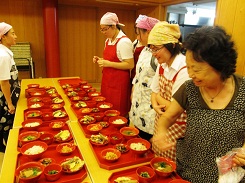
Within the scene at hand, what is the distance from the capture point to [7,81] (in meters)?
2.19

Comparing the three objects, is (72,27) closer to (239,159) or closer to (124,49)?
(124,49)

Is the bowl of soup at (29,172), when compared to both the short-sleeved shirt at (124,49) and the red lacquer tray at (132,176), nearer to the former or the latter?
the red lacquer tray at (132,176)

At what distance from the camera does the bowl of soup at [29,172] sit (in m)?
1.03

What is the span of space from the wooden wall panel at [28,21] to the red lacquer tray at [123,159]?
4276 mm

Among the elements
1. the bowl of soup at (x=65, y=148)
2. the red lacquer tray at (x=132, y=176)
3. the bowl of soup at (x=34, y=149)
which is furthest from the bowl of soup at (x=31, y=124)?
the red lacquer tray at (x=132, y=176)

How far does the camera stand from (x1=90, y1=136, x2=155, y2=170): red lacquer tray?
1.22 metres

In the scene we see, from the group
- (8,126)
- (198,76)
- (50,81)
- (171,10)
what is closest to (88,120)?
(198,76)

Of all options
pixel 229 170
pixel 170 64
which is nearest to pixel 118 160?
pixel 229 170

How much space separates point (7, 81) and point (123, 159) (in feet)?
5.17

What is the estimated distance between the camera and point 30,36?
4.91 m

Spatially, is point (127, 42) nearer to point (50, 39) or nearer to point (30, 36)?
A: point (50, 39)

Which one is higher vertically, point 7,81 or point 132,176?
point 7,81

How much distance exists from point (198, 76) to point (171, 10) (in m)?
6.01

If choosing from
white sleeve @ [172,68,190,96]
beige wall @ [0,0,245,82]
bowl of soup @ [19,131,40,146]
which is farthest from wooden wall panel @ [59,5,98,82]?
white sleeve @ [172,68,190,96]
